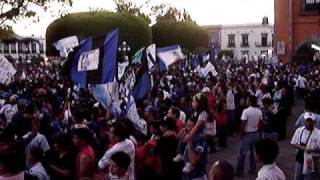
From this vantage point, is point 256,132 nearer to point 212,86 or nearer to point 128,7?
point 212,86

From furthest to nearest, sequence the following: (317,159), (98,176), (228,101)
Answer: (228,101) < (317,159) < (98,176)

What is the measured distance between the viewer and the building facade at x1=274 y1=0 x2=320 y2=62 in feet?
146

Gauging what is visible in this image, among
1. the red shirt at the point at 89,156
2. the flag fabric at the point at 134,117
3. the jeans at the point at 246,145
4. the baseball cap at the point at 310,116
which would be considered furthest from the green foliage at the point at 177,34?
the red shirt at the point at 89,156

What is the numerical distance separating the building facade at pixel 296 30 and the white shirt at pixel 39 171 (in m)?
39.6

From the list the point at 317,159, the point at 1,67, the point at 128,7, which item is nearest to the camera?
the point at 317,159

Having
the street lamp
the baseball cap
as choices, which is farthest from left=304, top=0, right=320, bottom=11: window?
the baseball cap

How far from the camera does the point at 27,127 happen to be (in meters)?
8.38

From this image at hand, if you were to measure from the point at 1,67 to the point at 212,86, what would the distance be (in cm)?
614

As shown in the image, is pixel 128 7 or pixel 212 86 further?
pixel 128 7

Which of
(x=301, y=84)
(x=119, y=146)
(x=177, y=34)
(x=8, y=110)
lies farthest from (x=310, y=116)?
(x=177, y=34)

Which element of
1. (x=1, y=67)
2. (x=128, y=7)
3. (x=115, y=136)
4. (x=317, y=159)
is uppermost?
(x=128, y=7)

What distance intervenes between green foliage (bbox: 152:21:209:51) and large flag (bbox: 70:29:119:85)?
38.0m

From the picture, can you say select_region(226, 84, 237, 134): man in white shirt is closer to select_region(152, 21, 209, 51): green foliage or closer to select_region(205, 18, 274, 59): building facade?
select_region(152, 21, 209, 51): green foliage

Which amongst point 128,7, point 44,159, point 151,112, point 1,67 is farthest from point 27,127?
point 128,7
